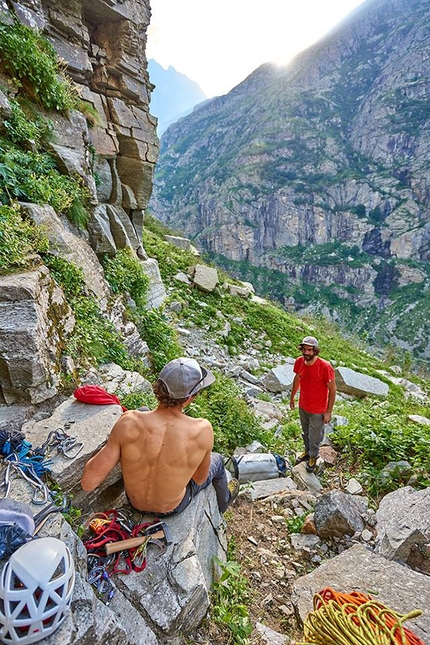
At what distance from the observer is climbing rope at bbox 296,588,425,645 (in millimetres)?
1693

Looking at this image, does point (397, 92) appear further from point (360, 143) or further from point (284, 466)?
point (284, 466)

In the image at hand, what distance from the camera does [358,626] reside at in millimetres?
1759

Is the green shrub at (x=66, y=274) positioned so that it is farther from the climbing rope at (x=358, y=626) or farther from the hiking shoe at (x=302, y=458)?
the climbing rope at (x=358, y=626)

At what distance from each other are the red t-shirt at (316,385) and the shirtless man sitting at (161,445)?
2.96 m

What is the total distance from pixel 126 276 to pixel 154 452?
5.89 meters

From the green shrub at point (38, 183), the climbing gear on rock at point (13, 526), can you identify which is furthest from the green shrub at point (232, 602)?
the green shrub at point (38, 183)

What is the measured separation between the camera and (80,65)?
28.8 ft

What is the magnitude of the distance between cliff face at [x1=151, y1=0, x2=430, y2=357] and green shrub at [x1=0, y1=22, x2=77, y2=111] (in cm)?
8563

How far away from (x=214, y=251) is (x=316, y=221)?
37.9 m

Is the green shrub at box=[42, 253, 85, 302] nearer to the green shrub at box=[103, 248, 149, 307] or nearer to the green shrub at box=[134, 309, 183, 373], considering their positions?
the green shrub at box=[103, 248, 149, 307]

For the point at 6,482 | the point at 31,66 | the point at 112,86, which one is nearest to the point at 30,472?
the point at 6,482

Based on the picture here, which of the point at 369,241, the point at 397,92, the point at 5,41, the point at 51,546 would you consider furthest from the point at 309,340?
the point at 397,92

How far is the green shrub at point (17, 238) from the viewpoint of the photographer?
396cm

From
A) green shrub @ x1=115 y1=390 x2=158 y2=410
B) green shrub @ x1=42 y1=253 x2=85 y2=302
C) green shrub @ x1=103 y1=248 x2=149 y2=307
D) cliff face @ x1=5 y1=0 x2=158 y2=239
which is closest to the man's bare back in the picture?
green shrub @ x1=115 y1=390 x2=158 y2=410
